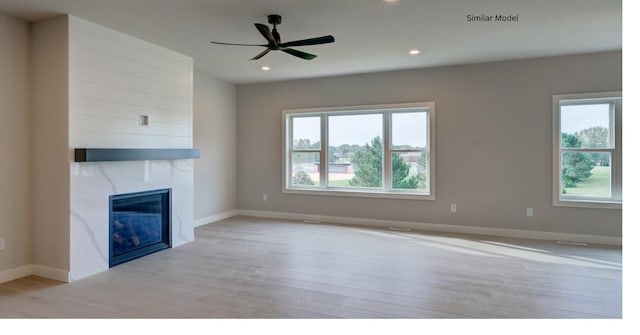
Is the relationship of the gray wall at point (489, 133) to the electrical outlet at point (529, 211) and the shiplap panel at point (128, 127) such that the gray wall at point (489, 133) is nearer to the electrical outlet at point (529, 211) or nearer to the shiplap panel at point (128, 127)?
the electrical outlet at point (529, 211)

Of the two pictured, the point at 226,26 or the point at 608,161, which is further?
the point at 608,161

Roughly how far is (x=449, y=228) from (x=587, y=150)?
2.17 meters

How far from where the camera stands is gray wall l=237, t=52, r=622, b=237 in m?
5.11

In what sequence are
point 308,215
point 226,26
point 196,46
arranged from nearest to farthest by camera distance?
point 226,26 < point 196,46 < point 308,215

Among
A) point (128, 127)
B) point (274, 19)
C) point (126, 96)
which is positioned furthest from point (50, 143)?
point (274, 19)

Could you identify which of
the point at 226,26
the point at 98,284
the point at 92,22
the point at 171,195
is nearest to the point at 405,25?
the point at 226,26

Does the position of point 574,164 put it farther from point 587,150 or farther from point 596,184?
point 596,184

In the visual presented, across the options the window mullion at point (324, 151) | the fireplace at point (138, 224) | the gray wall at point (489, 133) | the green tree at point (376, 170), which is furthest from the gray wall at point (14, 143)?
the green tree at point (376, 170)

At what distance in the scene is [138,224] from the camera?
445 centimetres

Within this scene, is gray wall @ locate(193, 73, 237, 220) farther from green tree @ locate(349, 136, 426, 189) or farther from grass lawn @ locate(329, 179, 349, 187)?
green tree @ locate(349, 136, 426, 189)

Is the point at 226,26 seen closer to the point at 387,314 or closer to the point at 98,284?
the point at 98,284

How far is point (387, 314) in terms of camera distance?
278cm

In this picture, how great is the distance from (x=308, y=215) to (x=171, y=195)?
2.64 metres

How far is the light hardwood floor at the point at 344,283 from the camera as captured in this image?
2.86 m
